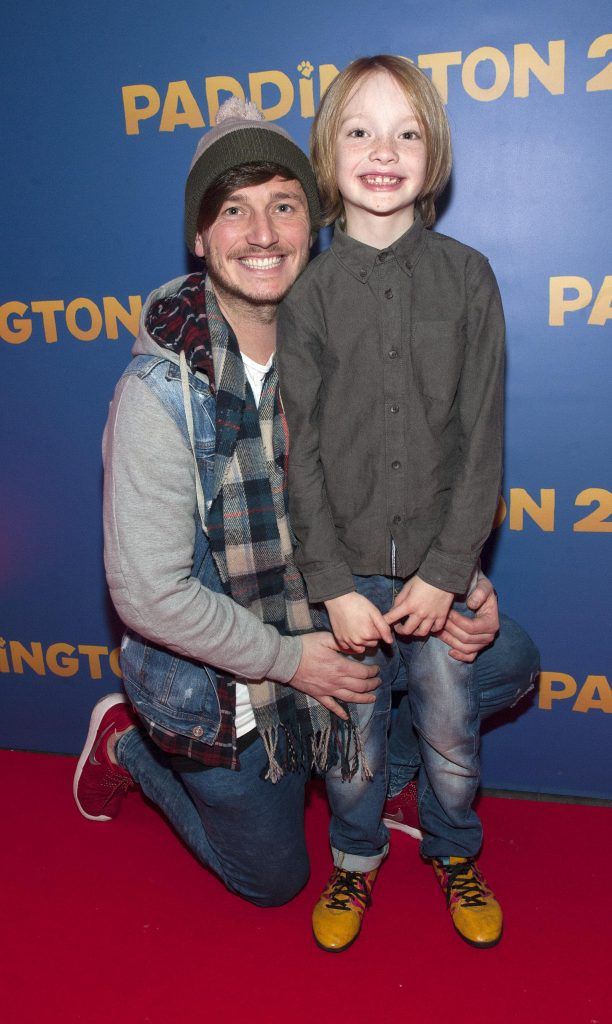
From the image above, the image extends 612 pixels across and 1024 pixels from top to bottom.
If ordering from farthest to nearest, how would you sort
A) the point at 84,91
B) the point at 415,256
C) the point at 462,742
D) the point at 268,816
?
the point at 84,91 < the point at 268,816 < the point at 462,742 < the point at 415,256

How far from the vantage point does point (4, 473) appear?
2.31 meters

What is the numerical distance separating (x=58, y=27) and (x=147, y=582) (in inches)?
53.1

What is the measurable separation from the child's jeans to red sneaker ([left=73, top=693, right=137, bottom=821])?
61cm

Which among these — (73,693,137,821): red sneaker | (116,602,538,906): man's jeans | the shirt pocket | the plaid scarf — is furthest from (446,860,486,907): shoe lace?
the shirt pocket

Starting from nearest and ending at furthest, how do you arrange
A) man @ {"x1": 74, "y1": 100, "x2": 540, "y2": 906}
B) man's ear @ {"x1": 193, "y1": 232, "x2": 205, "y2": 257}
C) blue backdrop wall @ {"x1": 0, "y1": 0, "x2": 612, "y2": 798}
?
man @ {"x1": 74, "y1": 100, "x2": 540, "y2": 906}
man's ear @ {"x1": 193, "y1": 232, "x2": 205, "y2": 257}
blue backdrop wall @ {"x1": 0, "y1": 0, "x2": 612, "y2": 798}

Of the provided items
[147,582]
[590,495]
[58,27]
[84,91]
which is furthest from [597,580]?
[58,27]

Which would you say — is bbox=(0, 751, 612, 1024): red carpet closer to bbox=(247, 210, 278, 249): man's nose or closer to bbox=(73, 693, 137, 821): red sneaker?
bbox=(73, 693, 137, 821): red sneaker

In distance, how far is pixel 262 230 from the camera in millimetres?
1549

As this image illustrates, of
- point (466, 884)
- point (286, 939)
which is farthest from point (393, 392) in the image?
point (286, 939)

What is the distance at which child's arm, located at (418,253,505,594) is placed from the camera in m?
1.50

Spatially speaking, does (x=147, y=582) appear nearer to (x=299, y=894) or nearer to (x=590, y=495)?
(x=299, y=894)

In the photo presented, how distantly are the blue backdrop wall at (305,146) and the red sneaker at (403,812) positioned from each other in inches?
10.7

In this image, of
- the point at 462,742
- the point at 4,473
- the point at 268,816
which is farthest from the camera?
the point at 4,473

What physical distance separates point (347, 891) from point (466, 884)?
0.85 feet
